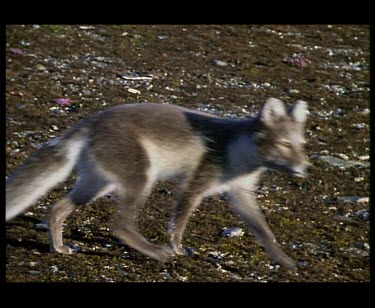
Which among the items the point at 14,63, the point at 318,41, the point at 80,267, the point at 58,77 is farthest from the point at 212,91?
the point at 80,267

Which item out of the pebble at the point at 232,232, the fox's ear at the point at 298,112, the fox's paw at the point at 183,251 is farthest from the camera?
the pebble at the point at 232,232

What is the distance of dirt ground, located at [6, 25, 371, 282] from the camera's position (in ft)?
21.6

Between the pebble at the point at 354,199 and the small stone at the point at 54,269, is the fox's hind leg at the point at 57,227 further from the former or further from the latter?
the pebble at the point at 354,199

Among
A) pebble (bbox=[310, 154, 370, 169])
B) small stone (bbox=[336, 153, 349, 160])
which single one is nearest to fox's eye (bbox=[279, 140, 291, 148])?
pebble (bbox=[310, 154, 370, 169])

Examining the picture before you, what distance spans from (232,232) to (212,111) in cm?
333

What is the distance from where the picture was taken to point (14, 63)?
38.2 feet

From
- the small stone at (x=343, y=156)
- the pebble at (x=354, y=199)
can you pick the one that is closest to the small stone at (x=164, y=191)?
the pebble at (x=354, y=199)

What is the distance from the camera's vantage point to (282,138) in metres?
6.33

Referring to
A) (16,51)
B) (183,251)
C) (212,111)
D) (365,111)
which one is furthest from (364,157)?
(16,51)

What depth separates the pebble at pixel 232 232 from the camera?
23.7 feet

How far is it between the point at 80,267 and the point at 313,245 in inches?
90.4

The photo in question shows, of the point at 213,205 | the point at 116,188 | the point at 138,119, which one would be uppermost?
the point at 138,119

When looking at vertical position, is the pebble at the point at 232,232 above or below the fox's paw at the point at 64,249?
below

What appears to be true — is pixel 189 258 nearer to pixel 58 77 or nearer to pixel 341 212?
pixel 341 212
